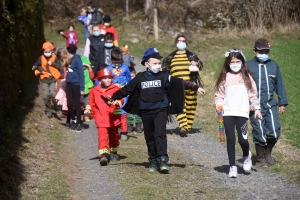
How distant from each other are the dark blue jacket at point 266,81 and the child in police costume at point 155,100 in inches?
39.5

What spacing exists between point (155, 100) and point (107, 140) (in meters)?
1.37

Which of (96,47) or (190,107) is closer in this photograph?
(190,107)

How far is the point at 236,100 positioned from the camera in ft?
28.7

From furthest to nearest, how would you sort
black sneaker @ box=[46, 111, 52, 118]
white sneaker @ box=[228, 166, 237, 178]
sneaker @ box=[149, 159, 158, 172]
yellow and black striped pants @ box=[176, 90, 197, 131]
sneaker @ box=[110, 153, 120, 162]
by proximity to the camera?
black sneaker @ box=[46, 111, 52, 118], yellow and black striped pants @ box=[176, 90, 197, 131], sneaker @ box=[110, 153, 120, 162], sneaker @ box=[149, 159, 158, 172], white sneaker @ box=[228, 166, 237, 178]

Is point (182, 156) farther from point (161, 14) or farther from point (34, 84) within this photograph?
point (161, 14)

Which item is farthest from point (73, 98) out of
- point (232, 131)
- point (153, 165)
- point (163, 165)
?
point (232, 131)

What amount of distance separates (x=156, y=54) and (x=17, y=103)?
18.2 feet

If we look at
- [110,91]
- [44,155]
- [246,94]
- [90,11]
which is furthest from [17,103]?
[90,11]

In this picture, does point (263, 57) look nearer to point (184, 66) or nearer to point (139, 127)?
point (184, 66)

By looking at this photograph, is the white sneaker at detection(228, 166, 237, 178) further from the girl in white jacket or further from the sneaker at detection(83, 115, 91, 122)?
the sneaker at detection(83, 115, 91, 122)

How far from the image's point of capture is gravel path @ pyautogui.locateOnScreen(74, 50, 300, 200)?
8.05 m

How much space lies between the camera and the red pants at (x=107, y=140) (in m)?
9.84

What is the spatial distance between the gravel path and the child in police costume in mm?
775

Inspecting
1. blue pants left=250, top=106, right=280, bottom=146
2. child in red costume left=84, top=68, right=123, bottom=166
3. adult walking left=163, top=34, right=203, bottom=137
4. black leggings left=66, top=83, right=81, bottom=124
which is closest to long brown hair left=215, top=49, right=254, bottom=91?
blue pants left=250, top=106, right=280, bottom=146
